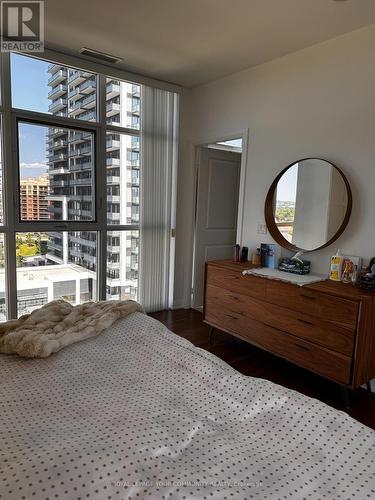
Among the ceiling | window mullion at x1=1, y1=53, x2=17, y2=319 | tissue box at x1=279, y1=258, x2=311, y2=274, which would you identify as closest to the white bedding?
tissue box at x1=279, y1=258, x2=311, y2=274

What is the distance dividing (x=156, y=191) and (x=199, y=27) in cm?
178

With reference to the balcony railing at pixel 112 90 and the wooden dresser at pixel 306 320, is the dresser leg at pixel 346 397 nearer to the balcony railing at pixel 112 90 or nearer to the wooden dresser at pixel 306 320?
the wooden dresser at pixel 306 320

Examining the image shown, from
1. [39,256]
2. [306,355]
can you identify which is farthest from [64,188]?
[306,355]

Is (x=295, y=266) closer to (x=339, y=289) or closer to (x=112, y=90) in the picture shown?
(x=339, y=289)

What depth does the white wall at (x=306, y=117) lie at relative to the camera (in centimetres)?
255

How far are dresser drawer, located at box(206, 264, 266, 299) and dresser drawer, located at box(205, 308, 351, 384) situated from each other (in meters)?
0.24

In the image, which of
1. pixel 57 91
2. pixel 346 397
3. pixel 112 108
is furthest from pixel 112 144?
pixel 346 397

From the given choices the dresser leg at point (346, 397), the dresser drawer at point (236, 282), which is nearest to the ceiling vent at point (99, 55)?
the dresser drawer at point (236, 282)

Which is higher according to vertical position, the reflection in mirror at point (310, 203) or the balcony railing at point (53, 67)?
the balcony railing at point (53, 67)

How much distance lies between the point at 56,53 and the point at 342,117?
8.73 feet

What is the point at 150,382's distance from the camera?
1.37 metres

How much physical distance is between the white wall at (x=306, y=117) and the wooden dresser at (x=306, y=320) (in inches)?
20.9

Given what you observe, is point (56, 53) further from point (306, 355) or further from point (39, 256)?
point (306, 355)

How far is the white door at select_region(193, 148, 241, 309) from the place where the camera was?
4223 millimetres
